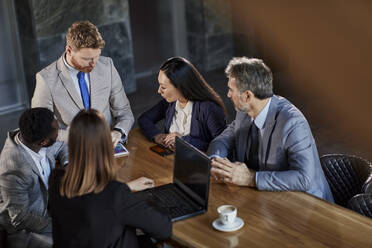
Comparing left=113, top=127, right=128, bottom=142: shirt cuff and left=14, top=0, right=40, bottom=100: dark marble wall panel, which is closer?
left=113, top=127, right=128, bottom=142: shirt cuff

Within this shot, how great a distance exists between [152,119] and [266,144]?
3.50 ft

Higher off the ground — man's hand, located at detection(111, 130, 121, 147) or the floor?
man's hand, located at detection(111, 130, 121, 147)

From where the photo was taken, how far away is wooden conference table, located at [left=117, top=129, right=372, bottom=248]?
104 inches

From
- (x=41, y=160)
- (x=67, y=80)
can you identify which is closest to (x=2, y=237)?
(x=41, y=160)

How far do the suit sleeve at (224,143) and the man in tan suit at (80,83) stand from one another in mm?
615

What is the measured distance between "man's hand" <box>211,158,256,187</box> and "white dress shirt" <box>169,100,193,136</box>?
2.54 feet

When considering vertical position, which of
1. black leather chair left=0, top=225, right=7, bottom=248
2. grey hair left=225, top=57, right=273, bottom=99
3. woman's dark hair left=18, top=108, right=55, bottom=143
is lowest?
black leather chair left=0, top=225, right=7, bottom=248

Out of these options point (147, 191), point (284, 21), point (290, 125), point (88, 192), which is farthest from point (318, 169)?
point (284, 21)

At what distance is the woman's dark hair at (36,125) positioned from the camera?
2959 millimetres

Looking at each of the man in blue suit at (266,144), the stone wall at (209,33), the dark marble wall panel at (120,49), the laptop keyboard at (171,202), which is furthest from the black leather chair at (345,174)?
the stone wall at (209,33)

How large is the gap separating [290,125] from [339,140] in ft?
8.92

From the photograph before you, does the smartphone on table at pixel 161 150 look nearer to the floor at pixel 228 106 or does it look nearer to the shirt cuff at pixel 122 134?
the shirt cuff at pixel 122 134

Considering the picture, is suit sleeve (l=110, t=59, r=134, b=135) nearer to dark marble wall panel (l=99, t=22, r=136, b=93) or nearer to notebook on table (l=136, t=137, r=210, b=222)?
notebook on table (l=136, t=137, r=210, b=222)

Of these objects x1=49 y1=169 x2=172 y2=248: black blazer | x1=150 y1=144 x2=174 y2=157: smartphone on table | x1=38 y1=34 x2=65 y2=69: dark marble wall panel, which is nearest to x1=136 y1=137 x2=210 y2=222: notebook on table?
x1=49 y1=169 x2=172 y2=248: black blazer
